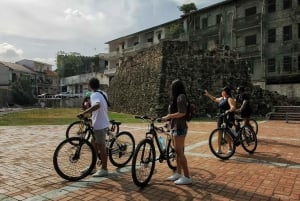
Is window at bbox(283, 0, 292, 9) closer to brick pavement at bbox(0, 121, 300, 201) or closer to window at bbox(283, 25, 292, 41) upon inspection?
window at bbox(283, 25, 292, 41)

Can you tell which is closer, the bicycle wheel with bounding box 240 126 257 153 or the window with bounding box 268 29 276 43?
the bicycle wheel with bounding box 240 126 257 153

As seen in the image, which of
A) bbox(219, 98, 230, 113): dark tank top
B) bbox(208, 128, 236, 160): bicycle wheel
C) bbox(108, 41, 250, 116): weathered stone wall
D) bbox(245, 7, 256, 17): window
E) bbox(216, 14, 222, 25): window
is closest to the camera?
bbox(208, 128, 236, 160): bicycle wheel

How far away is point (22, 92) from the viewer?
61500 millimetres

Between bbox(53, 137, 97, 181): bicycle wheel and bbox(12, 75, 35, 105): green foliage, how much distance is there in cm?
5806

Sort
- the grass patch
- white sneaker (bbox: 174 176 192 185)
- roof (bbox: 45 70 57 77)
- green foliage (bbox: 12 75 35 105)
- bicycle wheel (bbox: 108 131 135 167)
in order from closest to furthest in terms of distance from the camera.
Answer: white sneaker (bbox: 174 176 192 185), bicycle wheel (bbox: 108 131 135 167), the grass patch, green foliage (bbox: 12 75 35 105), roof (bbox: 45 70 57 77)

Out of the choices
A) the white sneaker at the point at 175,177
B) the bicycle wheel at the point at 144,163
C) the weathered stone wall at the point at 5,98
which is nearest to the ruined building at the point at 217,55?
the white sneaker at the point at 175,177

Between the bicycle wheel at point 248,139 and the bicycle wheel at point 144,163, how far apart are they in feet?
11.7

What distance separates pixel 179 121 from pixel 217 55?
730 inches

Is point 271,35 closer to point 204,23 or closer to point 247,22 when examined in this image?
point 247,22

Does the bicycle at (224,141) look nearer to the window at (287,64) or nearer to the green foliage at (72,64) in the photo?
the window at (287,64)

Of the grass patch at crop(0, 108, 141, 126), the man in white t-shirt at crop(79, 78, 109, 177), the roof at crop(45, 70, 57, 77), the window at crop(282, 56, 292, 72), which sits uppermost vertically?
the roof at crop(45, 70, 57, 77)

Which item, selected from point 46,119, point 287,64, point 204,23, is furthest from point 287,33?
point 46,119

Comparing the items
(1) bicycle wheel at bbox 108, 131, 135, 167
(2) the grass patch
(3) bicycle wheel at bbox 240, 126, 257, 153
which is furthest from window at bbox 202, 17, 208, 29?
(1) bicycle wheel at bbox 108, 131, 135, 167

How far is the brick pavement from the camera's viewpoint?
532 centimetres
